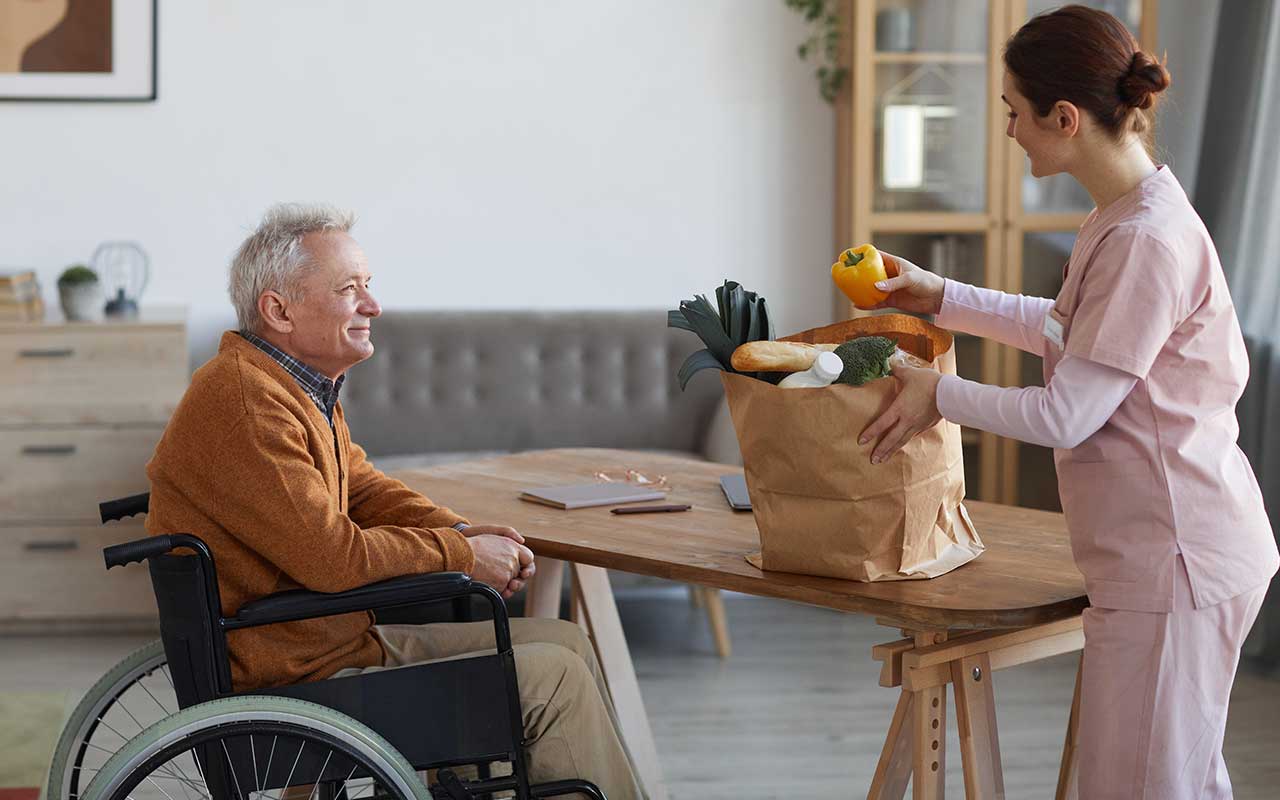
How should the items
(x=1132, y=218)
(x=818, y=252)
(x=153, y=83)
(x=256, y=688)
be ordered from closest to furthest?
(x=1132, y=218)
(x=256, y=688)
(x=153, y=83)
(x=818, y=252)

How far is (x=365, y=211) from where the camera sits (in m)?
4.48

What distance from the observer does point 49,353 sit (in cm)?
387

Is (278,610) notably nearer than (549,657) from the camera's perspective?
Yes

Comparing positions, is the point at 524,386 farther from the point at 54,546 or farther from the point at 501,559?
the point at 501,559

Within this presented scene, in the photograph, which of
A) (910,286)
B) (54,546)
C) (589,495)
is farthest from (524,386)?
(910,286)

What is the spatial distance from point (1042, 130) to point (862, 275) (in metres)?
0.38

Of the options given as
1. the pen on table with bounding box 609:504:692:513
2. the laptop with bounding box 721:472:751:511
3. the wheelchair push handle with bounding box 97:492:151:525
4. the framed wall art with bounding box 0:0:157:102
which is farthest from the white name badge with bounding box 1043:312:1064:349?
the framed wall art with bounding box 0:0:157:102

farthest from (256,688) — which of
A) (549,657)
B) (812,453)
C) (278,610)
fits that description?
(812,453)

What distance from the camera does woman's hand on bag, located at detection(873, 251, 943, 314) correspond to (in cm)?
201

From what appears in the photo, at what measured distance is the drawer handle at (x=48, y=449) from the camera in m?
3.87

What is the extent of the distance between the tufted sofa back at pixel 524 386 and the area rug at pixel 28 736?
1198 mm

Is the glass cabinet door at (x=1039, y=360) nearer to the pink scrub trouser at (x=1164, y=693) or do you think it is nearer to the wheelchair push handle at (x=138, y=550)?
the pink scrub trouser at (x=1164, y=693)

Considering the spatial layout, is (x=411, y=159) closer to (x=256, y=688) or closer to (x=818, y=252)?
(x=818, y=252)

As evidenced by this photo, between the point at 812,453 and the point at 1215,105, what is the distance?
2679 mm
